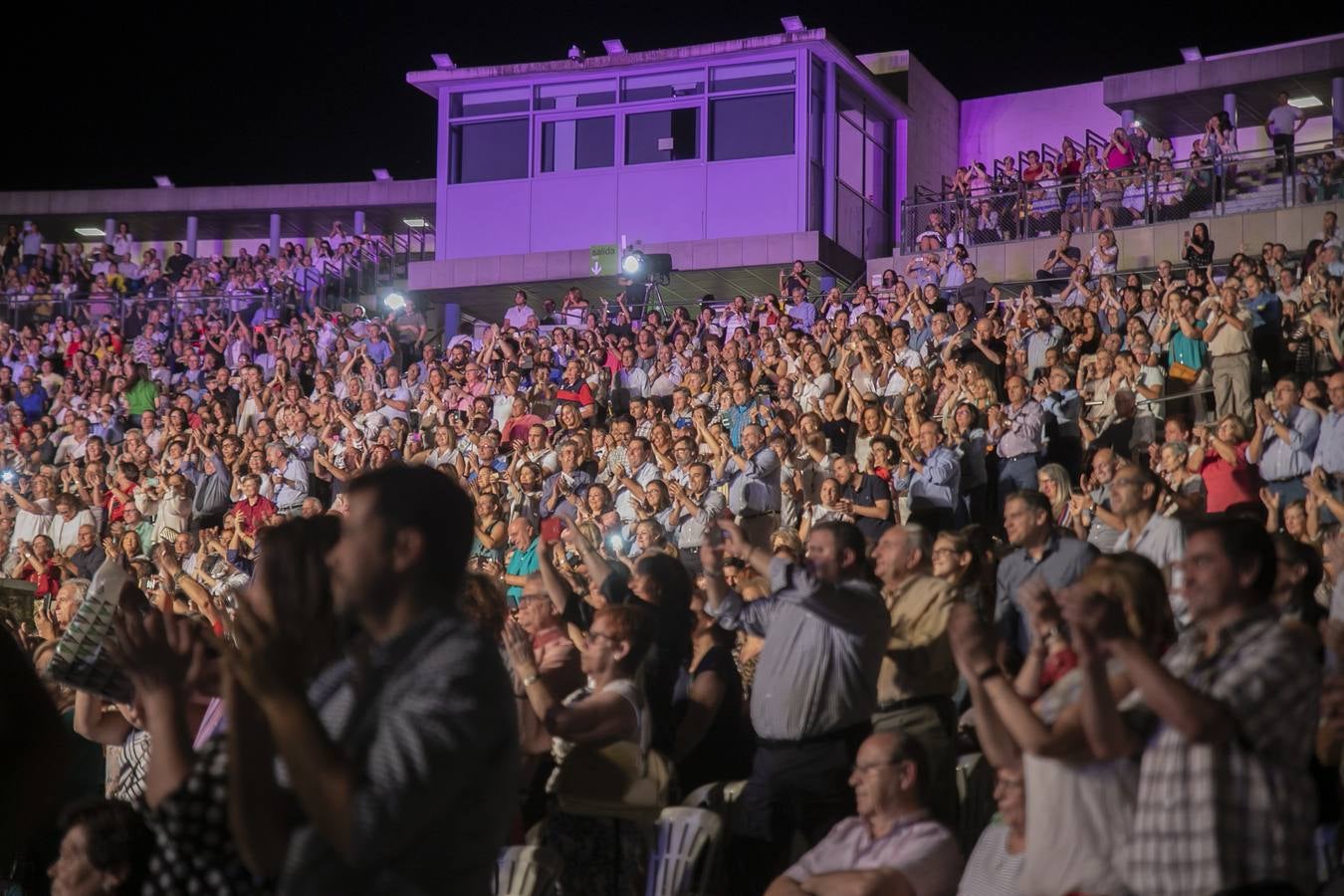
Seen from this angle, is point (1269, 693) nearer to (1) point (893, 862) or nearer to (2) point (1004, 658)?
(1) point (893, 862)

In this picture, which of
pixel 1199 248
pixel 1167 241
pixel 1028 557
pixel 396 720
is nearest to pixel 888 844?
pixel 1028 557

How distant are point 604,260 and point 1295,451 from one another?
13.5 m

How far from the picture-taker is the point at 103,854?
4191 mm

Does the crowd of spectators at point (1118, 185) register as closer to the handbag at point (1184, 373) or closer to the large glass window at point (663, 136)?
the large glass window at point (663, 136)

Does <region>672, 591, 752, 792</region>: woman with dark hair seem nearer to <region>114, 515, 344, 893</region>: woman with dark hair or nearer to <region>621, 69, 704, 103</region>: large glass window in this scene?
<region>114, 515, 344, 893</region>: woman with dark hair

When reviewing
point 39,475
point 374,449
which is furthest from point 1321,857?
point 39,475

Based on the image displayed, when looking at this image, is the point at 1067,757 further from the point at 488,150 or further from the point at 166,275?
the point at 166,275

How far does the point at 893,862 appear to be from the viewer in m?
4.89

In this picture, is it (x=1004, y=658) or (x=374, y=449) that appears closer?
(x=1004, y=658)

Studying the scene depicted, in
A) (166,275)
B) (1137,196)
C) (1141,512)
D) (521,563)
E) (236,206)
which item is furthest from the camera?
(236,206)

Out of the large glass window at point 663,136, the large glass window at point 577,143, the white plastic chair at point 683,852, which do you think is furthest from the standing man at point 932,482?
the large glass window at point 577,143

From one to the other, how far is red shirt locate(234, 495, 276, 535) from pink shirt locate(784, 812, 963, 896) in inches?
349

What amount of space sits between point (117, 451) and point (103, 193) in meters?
14.1

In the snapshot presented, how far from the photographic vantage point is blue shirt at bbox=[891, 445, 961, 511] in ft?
34.8
